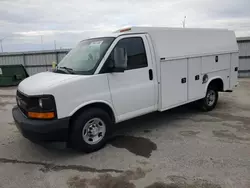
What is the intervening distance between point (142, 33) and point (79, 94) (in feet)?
6.22

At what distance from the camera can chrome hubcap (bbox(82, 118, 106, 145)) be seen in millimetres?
3828

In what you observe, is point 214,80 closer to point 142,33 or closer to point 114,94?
point 142,33

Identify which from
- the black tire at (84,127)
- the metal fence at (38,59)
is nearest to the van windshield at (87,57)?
the black tire at (84,127)

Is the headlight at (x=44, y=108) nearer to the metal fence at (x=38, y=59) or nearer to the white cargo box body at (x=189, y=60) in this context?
the white cargo box body at (x=189, y=60)

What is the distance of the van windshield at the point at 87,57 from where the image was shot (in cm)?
391

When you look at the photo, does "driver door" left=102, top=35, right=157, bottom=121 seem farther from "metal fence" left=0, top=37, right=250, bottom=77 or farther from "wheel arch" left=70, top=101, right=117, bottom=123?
"metal fence" left=0, top=37, right=250, bottom=77

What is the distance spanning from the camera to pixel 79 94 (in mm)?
3605

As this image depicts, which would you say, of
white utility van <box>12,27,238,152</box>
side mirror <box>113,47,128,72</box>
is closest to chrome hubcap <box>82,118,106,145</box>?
white utility van <box>12,27,238,152</box>

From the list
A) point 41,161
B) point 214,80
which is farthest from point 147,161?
point 214,80

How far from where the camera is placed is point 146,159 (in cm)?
365

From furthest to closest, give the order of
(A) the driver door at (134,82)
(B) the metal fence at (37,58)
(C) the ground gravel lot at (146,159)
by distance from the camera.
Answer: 1. (B) the metal fence at (37,58)
2. (A) the driver door at (134,82)
3. (C) the ground gravel lot at (146,159)

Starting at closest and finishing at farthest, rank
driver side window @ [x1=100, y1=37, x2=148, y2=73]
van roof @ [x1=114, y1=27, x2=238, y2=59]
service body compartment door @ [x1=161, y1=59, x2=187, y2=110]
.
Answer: driver side window @ [x1=100, y1=37, x2=148, y2=73]
van roof @ [x1=114, y1=27, x2=238, y2=59]
service body compartment door @ [x1=161, y1=59, x2=187, y2=110]

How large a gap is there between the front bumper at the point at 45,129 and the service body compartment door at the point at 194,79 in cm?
318

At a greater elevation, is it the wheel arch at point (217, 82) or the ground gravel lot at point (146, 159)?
the wheel arch at point (217, 82)
